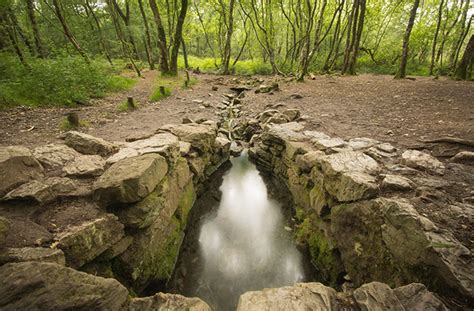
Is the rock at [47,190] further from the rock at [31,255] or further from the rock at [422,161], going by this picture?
the rock at [422,161]

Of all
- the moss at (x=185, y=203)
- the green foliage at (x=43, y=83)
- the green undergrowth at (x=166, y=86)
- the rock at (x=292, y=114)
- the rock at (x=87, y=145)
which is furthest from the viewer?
the green undergrowth at (x=166, y=86)

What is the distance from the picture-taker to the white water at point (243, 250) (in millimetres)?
3600

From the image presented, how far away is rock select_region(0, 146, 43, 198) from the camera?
8.21ft

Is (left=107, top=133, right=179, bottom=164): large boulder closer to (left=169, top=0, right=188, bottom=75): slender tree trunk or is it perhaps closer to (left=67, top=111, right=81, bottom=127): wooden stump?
(left=67, top=111, right=81, bottom=127): wooden stump

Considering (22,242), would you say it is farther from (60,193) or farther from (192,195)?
(192,195)

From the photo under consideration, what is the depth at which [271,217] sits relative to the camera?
5172mm

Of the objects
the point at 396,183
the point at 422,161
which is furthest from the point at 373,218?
the point at 422,161

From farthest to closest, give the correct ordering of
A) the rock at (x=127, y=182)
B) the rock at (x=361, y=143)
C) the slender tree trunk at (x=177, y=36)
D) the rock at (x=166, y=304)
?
the slender tree trunk at (x=177, y=36) < the rock at (x=361, y=143) < the rock at (x=127, y=182) < the rock at (x=166, y=304)

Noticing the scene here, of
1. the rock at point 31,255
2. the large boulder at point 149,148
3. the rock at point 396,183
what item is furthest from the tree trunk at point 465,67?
the rock at point 31,255

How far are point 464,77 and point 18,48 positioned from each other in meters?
17.9

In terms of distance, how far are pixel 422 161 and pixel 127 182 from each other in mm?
4308

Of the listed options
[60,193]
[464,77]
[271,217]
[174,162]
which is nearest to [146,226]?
[60,193]

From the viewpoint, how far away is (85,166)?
10.7ft

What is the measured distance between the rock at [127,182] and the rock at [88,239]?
0.85 ft
